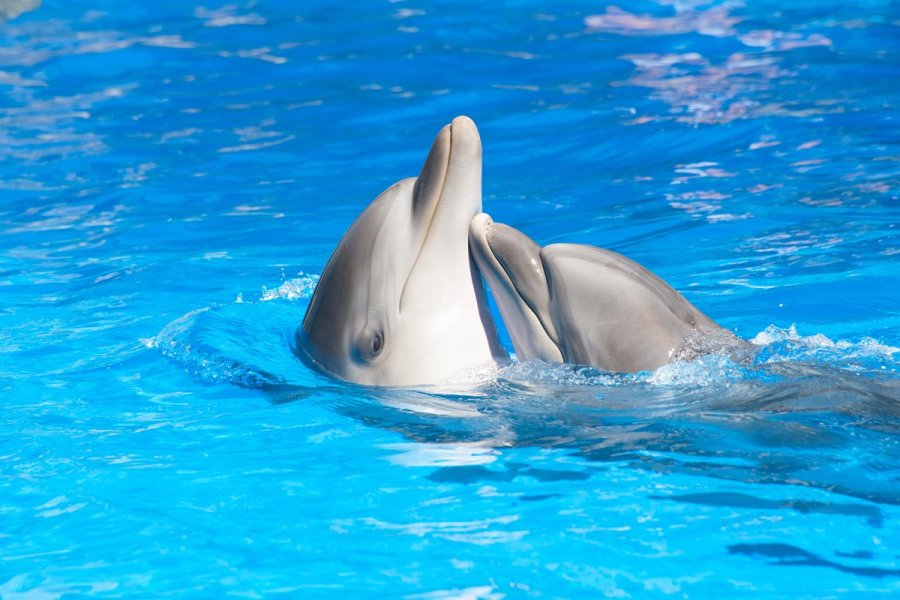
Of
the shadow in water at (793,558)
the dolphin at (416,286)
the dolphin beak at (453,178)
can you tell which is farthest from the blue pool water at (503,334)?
the dolphin beak at (453,178)

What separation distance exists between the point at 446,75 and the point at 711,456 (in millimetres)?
10900

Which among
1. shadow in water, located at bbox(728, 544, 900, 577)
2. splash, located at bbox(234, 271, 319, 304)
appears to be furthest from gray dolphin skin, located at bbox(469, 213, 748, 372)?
splash, located at bbox(234, 271, 319, 304)

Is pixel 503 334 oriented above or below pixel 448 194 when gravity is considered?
below

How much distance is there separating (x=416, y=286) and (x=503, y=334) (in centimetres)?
177

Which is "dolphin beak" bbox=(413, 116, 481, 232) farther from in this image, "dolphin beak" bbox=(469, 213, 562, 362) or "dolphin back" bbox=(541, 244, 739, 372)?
"dolphin back" bbox=(541, 244, 739, 372)

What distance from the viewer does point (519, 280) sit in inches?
188

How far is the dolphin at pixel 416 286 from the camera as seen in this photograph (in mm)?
4867

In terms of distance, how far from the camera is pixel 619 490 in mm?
4285

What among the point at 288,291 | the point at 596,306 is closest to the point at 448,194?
the point at 596,306

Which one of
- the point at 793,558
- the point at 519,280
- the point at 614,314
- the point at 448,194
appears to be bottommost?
the point at 793,558

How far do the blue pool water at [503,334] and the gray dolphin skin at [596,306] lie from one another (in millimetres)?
110

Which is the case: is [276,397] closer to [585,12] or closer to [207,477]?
[207,477]

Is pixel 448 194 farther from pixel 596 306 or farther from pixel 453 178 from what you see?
pixel 596 306

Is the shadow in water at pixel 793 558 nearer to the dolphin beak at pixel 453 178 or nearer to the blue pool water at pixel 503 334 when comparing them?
the blue pool water at pixel 503 334
